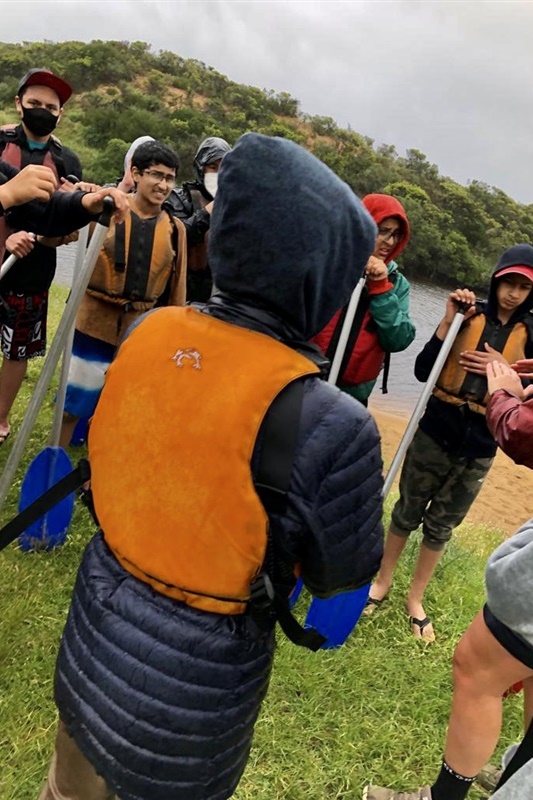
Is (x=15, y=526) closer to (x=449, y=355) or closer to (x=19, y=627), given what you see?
(x=19, y=627)

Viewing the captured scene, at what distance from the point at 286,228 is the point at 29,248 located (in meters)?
2.25

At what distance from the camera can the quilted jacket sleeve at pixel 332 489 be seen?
38.6 inches

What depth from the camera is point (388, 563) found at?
9.57 feet

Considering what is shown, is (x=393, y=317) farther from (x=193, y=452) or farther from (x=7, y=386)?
(x=7, y=386)

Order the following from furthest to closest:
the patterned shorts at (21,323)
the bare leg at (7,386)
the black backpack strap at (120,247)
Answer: the bare leg at (7,386), the patterned shorts at (21,323), the black backpack strap at (120,247)

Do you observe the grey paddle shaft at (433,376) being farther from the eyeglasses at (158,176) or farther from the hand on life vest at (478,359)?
the eyeglasses at (158,176)

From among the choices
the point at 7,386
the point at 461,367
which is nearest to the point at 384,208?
the point at 461,367

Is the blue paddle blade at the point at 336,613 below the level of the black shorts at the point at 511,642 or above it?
below

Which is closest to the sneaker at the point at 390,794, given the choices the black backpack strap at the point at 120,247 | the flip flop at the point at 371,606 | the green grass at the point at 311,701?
the green grass at the point at 311,701

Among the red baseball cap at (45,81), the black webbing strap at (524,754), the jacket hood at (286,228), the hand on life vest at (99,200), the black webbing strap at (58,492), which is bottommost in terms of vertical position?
the black webbing strap at (524,754)

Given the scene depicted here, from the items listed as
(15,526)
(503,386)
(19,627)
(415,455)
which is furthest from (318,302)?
(19,627)

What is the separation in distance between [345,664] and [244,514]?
1.85 meters

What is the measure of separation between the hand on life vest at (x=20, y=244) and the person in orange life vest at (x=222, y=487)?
1938 millimetres

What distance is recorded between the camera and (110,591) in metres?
1.11
